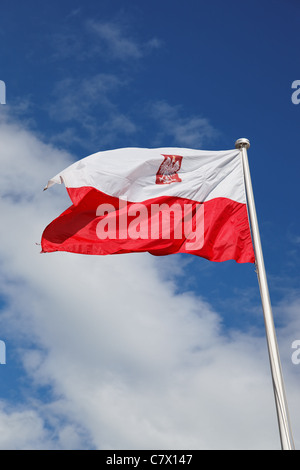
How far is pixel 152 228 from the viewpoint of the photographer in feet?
49.0

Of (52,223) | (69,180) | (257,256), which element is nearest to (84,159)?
(69,180)

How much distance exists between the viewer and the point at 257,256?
13.4 m

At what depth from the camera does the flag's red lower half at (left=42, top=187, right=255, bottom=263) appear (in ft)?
47.1

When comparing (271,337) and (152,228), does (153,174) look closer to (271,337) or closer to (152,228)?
(152,228)

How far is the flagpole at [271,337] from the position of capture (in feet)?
36.4

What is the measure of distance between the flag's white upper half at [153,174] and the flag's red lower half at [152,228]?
0.80 feet

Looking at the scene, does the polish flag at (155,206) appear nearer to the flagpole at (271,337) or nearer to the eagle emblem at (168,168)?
the eagle emblem at (168,168)

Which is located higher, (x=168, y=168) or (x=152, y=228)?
(x=168, y=168)

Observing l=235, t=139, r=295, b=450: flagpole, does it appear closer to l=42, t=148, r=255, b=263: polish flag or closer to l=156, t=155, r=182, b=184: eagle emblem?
l=42, t=148, r=255, b=263: polish flag

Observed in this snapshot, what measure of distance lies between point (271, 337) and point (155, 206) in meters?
5.08

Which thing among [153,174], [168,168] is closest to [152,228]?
[153,174]
